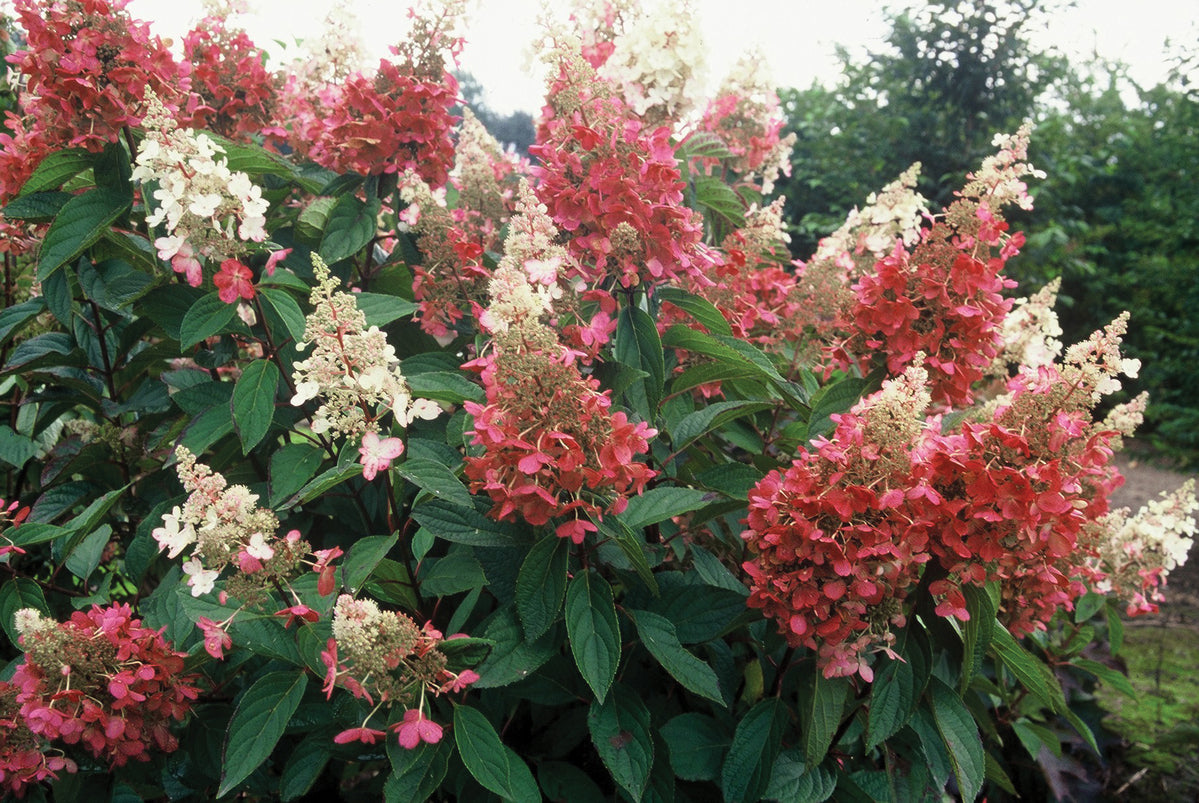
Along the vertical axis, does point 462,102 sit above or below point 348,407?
above

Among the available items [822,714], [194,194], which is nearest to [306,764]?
[822,714]

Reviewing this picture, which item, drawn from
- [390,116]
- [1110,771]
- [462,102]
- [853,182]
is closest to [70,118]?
[390,116]

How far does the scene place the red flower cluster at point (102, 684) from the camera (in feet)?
4.74

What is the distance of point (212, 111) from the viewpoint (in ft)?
7.26

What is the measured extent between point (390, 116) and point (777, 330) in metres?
1.12

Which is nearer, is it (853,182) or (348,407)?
(348,407)

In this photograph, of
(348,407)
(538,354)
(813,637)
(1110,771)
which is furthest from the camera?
(1110,771)

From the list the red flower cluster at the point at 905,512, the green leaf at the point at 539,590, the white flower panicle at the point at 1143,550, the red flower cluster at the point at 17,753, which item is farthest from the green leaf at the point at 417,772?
the white flower panicle at the point at 1143,550

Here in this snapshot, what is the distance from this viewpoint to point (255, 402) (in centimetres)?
163

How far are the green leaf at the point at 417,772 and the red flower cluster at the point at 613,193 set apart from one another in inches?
34.8

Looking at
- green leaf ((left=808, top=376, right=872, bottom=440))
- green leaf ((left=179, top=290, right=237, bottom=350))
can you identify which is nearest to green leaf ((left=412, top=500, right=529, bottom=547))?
green leaf ((left=179, top=290, right=237, bottom=350))

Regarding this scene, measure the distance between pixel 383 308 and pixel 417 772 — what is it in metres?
0.90

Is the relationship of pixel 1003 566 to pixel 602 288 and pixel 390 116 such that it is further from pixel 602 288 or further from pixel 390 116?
pixel 390 116

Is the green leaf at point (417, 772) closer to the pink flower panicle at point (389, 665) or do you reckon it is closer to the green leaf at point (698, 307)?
the pink flower panicle at point (389, 665)
